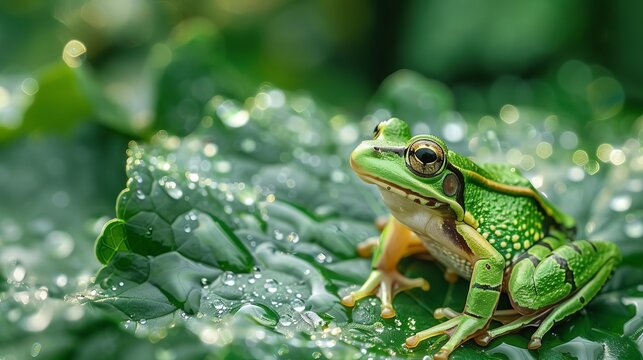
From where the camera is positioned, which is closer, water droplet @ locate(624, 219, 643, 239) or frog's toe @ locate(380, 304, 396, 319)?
frog's toe @ locate(380, 304, 396, 319)

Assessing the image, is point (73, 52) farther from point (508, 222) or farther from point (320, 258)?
point (508, 222)

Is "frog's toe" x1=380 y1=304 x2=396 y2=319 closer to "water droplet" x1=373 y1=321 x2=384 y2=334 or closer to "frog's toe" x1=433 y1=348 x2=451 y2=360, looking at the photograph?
"water droplet" x1=373 y1=321 x2=384 y2=334

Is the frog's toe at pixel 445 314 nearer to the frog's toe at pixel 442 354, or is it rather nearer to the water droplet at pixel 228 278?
the frog's toe at pixel 442 354

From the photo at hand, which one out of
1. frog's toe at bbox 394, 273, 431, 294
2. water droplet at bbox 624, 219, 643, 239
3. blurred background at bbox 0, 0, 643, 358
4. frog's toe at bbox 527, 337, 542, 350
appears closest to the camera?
frog's toe at bbox 527, 337, 542, 350

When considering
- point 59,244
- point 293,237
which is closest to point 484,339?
point 293,237

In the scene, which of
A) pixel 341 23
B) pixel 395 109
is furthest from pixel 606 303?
pixel 341 23

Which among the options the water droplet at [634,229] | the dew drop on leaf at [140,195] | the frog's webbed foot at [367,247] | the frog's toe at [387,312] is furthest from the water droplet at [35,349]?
the water droplet at [634,229]

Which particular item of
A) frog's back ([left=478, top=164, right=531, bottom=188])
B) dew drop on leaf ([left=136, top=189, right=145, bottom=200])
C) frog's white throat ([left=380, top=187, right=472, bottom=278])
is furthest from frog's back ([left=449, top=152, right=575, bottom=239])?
dew drop on leaf ([left=136, top=189, right=145, bottom=200])
